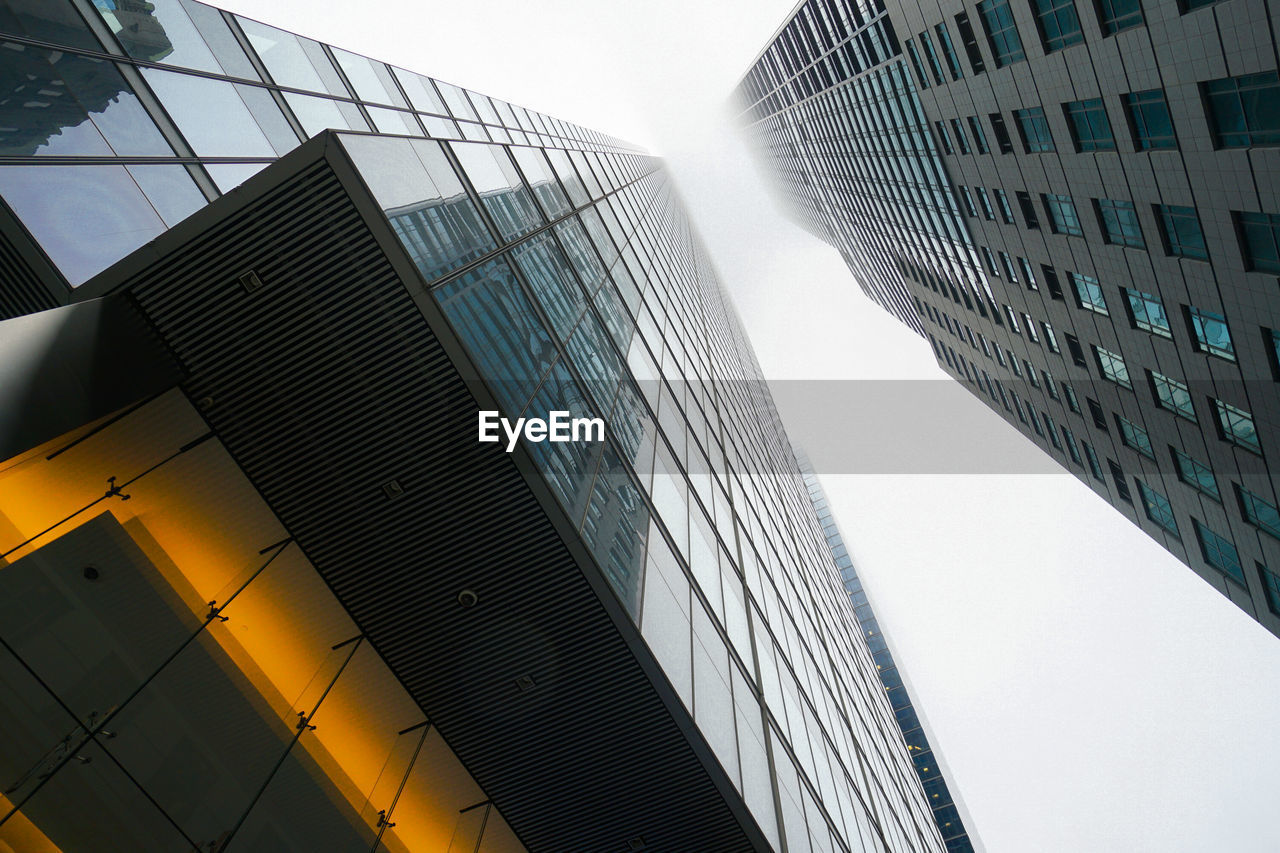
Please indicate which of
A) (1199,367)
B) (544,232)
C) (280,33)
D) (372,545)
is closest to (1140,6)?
(1199,367)

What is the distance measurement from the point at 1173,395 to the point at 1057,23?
552 inches

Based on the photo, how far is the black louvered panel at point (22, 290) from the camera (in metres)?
7.66

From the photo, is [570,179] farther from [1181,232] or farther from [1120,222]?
[1181,232]

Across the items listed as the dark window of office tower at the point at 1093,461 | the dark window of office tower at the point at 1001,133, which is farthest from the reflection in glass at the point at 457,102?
the dark window of office tower at the point at 1093,461

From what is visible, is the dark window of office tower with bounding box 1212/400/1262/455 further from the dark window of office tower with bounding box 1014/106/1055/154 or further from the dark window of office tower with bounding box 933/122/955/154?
the dark window of office tower with bounding box 933/122/955/154

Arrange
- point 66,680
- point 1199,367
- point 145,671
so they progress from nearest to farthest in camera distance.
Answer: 1. point 66,680
2. point 145,671
3. point 1199,367

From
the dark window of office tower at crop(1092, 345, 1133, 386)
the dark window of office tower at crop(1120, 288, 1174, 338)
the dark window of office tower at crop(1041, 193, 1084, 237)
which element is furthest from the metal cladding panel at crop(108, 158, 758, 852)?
the dark window of office tower at crop(1092, 345, 1133, 386)

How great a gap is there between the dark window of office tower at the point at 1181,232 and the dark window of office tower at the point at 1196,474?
31.1 feet

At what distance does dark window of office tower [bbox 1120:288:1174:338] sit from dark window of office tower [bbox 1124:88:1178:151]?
605cm

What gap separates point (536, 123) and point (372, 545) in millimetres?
37230

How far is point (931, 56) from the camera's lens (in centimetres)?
3459

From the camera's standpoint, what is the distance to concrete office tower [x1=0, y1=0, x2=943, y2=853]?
22.4 ft

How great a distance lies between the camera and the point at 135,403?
26.7ft

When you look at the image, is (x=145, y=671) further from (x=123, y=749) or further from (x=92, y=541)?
(x=92, y=541)
